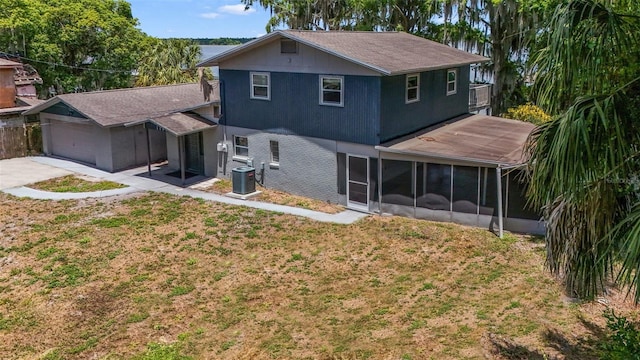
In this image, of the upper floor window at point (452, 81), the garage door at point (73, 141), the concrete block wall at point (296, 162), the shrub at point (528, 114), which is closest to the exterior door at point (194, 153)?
the concrete block wall at point (296, 162)

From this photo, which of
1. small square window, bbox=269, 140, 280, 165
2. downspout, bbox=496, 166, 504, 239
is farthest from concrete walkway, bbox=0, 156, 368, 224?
downspout, bbox=496, 166, 504, 239

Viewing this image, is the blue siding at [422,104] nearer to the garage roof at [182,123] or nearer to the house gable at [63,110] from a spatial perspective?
the garage roof at [182,123]

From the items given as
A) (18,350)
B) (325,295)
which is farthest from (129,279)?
(325,295)

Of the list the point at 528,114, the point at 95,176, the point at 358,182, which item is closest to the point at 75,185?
the point at 95,176

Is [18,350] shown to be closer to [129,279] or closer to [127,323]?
[127,323]

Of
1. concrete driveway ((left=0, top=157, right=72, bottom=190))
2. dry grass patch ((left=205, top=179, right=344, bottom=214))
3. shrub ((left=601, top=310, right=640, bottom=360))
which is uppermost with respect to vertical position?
shrub ((left=601, top=310, right=640, bottom=360))

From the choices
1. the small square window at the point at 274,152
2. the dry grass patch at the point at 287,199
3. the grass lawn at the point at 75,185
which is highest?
the small square window at the point at 274,152

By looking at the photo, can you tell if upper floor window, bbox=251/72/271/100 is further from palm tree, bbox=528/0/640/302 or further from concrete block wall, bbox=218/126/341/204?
palm tree, bbox=528/0/640/302
